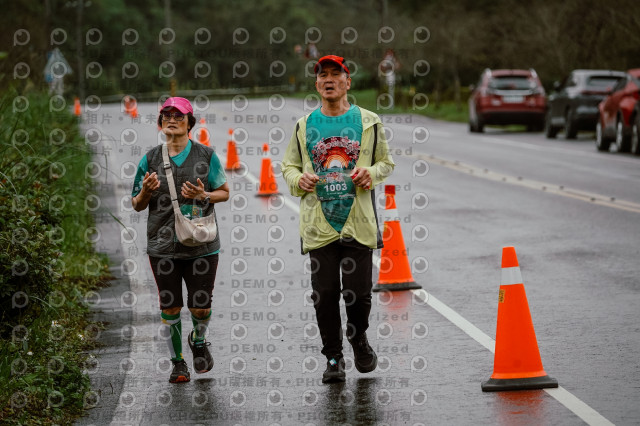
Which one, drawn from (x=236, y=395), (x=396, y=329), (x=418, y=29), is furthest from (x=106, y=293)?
(x=418, y=29)

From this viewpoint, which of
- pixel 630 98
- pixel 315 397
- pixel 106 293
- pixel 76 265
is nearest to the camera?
pixel 315 397

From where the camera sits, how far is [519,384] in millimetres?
6809

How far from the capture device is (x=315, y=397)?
22.4 feet

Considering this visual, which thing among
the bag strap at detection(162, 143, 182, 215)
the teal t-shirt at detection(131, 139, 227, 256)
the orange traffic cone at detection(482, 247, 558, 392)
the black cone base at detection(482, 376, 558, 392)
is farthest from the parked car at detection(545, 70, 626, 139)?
the bag strap at detection(162, 143, 182, 215)

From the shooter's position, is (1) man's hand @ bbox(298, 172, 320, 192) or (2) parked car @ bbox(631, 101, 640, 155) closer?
(1) man's hand @ bbox(298, 172, 320, 192)

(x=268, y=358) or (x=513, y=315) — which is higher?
(x=513, y=315)

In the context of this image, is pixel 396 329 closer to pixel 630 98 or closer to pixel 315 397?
pixel 315 397

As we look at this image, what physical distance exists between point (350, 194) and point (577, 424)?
181 cm

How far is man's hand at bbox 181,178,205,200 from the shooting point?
23.0 ft

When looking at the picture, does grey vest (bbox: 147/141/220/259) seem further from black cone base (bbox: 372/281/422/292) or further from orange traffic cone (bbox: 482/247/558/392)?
black cone base (bbox: 372/281/422/292)

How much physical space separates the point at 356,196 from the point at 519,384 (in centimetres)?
138

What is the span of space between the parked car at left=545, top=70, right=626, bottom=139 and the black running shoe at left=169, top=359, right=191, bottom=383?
79.4ft

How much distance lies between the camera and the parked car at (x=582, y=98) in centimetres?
3038

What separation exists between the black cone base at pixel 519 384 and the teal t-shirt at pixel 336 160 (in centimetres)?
121
